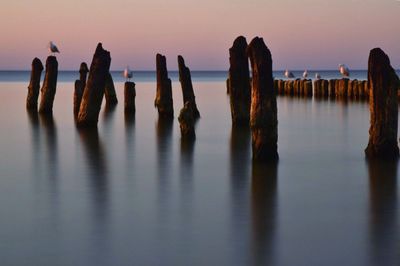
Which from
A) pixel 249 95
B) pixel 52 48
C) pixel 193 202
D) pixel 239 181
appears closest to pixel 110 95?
pixel 52 48

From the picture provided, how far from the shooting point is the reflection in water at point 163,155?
896 centimetres

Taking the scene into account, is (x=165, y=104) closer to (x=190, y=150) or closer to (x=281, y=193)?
(x=190, y=150)

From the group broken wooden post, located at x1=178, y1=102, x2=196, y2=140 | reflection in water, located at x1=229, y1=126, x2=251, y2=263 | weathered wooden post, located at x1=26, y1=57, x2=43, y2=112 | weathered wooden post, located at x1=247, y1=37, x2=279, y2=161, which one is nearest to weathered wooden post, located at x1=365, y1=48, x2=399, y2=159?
weathered wooden post, located at x1=247, y1=37, x2=279, y2=161

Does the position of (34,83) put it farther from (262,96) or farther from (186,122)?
(262,96)

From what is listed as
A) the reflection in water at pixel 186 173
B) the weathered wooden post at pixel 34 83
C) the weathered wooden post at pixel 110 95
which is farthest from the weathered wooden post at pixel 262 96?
the weathered wooden post at pixel 110 95

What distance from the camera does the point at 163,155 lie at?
12.2m

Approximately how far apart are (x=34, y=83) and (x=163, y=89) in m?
4.63

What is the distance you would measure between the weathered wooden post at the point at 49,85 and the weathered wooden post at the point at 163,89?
8.59 ft

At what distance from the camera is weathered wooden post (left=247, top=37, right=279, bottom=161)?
10.1 metres

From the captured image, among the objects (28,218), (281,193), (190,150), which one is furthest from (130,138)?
(28,218)

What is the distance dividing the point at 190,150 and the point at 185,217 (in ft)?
17.7

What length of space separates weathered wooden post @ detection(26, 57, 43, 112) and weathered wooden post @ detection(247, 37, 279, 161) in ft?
40.2

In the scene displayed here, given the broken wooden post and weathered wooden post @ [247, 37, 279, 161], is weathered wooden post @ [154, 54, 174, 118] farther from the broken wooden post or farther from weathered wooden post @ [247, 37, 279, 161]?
weathered wooden post @ [247, 37, 279, 161]

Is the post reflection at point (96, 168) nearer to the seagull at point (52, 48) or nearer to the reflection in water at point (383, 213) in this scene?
the reflection in water at point (383, 213)
